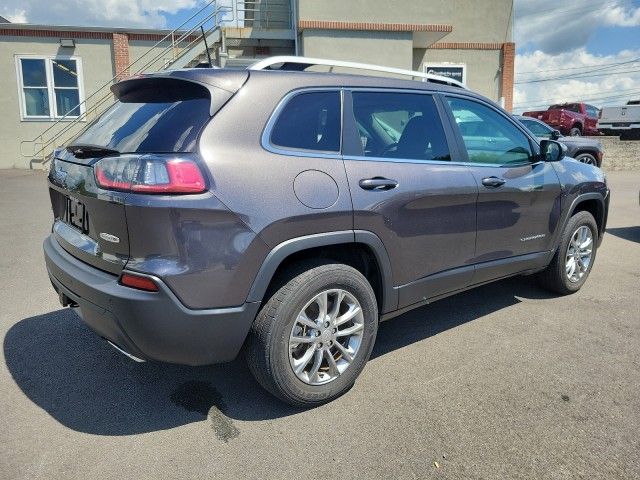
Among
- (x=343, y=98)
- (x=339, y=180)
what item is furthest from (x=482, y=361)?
(x=343, y=98)

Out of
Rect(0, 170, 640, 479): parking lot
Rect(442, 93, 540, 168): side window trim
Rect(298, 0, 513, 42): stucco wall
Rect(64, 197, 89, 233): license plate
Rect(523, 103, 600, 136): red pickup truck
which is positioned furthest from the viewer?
Rect(523, 103, 600, 136): red pickup truck

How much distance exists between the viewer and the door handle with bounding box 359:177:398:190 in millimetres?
2922

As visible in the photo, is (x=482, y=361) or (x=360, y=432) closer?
(x=360, y=432)

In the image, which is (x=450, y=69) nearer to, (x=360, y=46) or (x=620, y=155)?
(x=360, y=46)

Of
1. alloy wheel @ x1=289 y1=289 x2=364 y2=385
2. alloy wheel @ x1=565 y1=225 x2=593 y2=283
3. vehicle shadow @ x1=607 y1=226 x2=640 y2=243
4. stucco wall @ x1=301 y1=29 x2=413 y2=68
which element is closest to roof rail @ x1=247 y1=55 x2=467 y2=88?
alloy wheel @ x1=289 y1=289 x2=364 y2=385

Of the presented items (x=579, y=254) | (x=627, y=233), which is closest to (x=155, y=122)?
(x=579, y=254)

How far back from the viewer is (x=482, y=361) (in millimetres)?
3475

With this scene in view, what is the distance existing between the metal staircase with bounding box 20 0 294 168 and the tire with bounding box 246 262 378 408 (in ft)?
47.5

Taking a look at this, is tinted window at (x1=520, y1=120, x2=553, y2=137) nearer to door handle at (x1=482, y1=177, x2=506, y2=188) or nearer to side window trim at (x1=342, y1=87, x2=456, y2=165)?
door handle at (x1=482, y1=177, x2=506, y2=188)

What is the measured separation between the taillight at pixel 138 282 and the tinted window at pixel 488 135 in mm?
2375

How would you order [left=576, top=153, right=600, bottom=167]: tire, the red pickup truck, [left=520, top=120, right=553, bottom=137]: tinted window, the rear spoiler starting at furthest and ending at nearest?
the red pickup truck
[left=576, top=153, right=600, bottom=167]: tire
[left=520, top=120, right=553, bottom=137]: tinted window
the rear spoiler

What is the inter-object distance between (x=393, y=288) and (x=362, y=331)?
348 mm

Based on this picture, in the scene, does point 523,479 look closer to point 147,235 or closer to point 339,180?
point 339,180

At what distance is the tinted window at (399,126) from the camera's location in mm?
3143
